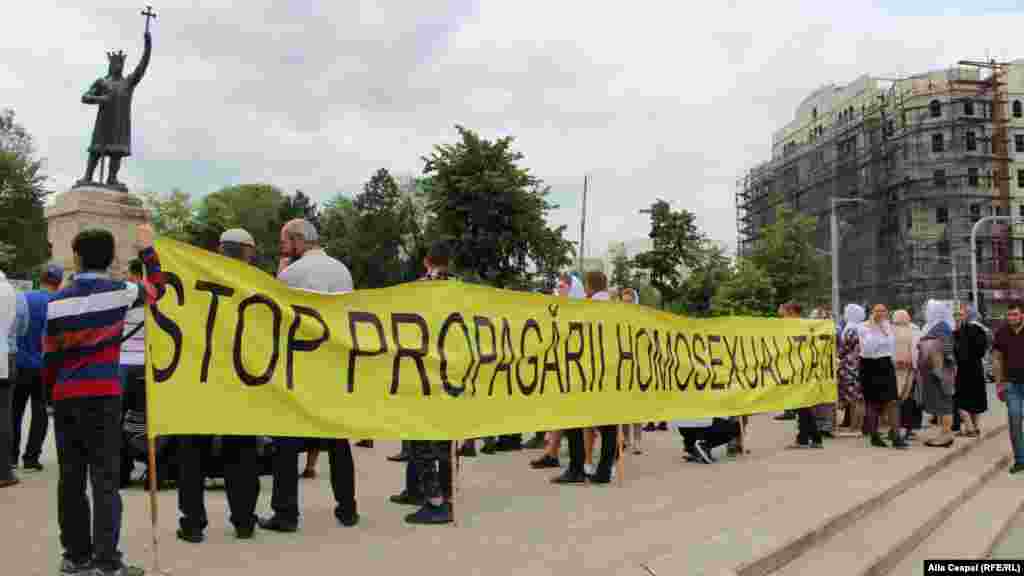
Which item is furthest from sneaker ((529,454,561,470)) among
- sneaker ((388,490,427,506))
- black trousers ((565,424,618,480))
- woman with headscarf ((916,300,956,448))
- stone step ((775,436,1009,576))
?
woman with headscarf ((916,300,956,448))

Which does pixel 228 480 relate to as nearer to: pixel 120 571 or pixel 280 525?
pixel 280 525

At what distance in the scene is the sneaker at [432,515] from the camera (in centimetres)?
597

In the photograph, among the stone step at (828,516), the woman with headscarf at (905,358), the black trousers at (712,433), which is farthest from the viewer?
the woman with headscarf at (905,358)

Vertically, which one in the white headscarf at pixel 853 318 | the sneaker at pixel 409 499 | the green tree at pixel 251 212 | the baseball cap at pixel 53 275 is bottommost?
the sneaker at pixel 409 499

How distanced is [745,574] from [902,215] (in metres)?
60.4

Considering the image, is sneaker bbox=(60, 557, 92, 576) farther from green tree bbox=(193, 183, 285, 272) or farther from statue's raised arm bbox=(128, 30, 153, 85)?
green tree bbox=(193, 183, 285, 272)

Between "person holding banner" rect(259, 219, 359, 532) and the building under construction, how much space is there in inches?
2281

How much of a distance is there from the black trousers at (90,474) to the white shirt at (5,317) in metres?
3.42

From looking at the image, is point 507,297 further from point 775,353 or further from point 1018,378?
point 1018,378

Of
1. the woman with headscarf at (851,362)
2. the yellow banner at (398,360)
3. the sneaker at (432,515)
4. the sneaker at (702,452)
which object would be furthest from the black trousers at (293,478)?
the woman with headscarf at (851,362)

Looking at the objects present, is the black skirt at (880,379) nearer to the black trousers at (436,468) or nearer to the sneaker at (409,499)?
the sneaker at (409,499)

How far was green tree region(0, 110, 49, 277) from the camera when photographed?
60188 mm

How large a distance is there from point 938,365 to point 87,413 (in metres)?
10.9

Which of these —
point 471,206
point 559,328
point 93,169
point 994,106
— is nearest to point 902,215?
point 994,106
